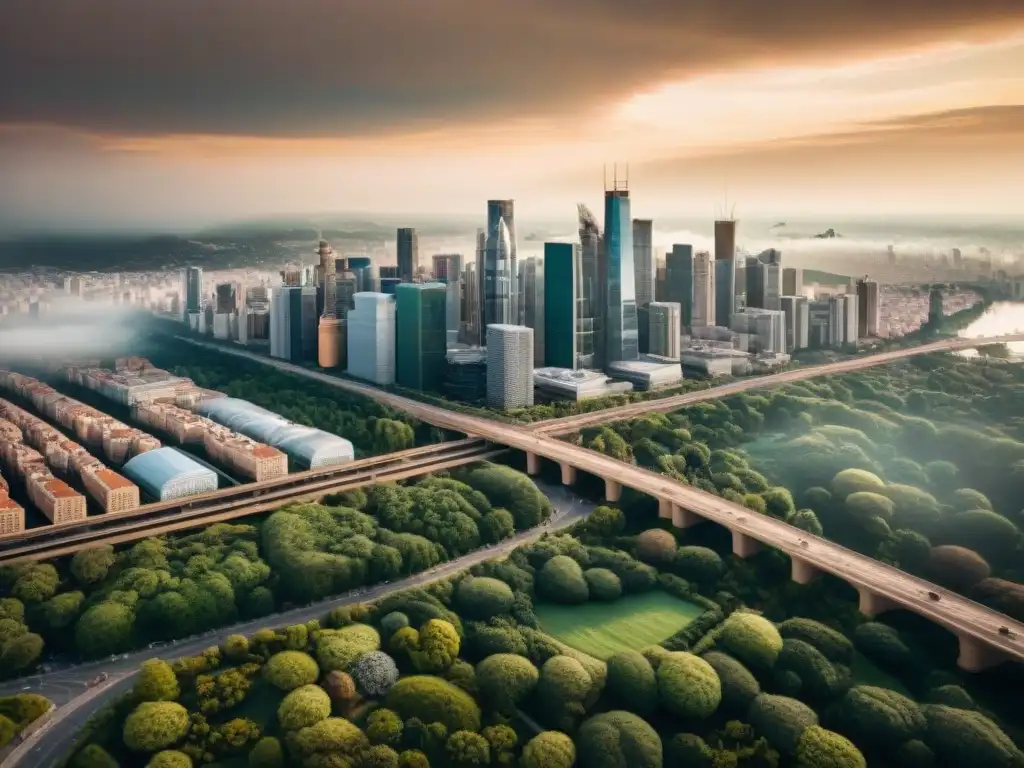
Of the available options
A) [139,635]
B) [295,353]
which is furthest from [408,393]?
[139,635]

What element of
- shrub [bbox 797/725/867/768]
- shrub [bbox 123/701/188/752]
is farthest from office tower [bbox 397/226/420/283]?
shrub [bbox 797/725/867/768]

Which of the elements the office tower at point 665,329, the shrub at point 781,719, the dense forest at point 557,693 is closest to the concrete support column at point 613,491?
the dense forest at point 557,693

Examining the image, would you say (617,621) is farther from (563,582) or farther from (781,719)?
(781,719)

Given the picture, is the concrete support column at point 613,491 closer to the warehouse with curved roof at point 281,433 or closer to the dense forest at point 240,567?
the dense forest at point 240,567

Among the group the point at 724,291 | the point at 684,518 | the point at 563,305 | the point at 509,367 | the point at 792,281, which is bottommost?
the point at 684,518

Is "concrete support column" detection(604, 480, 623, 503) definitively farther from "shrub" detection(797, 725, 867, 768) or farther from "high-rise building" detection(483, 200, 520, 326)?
"high-rise building" detection(483, 200, 520, 326)

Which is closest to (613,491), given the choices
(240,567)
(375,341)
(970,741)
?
(240,567)
